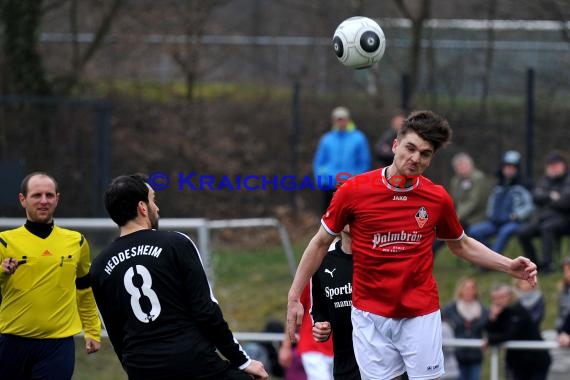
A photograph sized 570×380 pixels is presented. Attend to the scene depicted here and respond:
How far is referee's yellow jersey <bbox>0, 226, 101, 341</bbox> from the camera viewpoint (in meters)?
6.44

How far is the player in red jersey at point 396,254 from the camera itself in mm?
5516

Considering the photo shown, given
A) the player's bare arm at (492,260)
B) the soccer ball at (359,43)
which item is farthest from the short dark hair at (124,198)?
the soccer ball at (359,43)

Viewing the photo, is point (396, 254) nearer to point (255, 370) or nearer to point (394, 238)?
point (394, 238)

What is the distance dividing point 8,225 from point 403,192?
7316mm

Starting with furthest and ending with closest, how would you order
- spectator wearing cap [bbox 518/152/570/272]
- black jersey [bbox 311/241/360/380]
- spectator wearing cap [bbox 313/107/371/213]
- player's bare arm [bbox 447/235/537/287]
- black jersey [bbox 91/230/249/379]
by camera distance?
spectator wearing cap [bbox 313/107/371/213] → spectator wearing cap [bbox 518/152/570/272] → black jersey [bbox 311/241/360/380] → player's bare arm [bbox 447/235/537/287] → black jersey [bbox 91/230/249/379]

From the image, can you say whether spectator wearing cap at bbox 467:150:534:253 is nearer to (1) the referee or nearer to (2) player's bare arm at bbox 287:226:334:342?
(1) the referee

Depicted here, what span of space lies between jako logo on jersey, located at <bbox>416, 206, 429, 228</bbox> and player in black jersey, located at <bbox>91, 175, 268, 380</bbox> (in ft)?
3.74

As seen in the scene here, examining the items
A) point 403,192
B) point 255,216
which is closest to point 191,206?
point 255,216

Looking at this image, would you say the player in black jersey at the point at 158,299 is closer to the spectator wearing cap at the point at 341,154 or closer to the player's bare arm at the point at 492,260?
the player's bare arm at the point at 492,260

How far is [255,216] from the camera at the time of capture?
16078 millimetres

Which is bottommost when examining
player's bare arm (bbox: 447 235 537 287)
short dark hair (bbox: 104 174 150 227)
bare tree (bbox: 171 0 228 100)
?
player's bare arm (bbox: 447 235 537 287)

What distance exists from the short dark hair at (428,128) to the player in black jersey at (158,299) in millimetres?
1287

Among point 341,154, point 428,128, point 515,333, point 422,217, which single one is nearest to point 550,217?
point 341,154

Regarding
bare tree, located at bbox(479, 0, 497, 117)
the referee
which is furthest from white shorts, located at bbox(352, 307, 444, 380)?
bare tree, located at bbox(479, 0, 497, 117)
